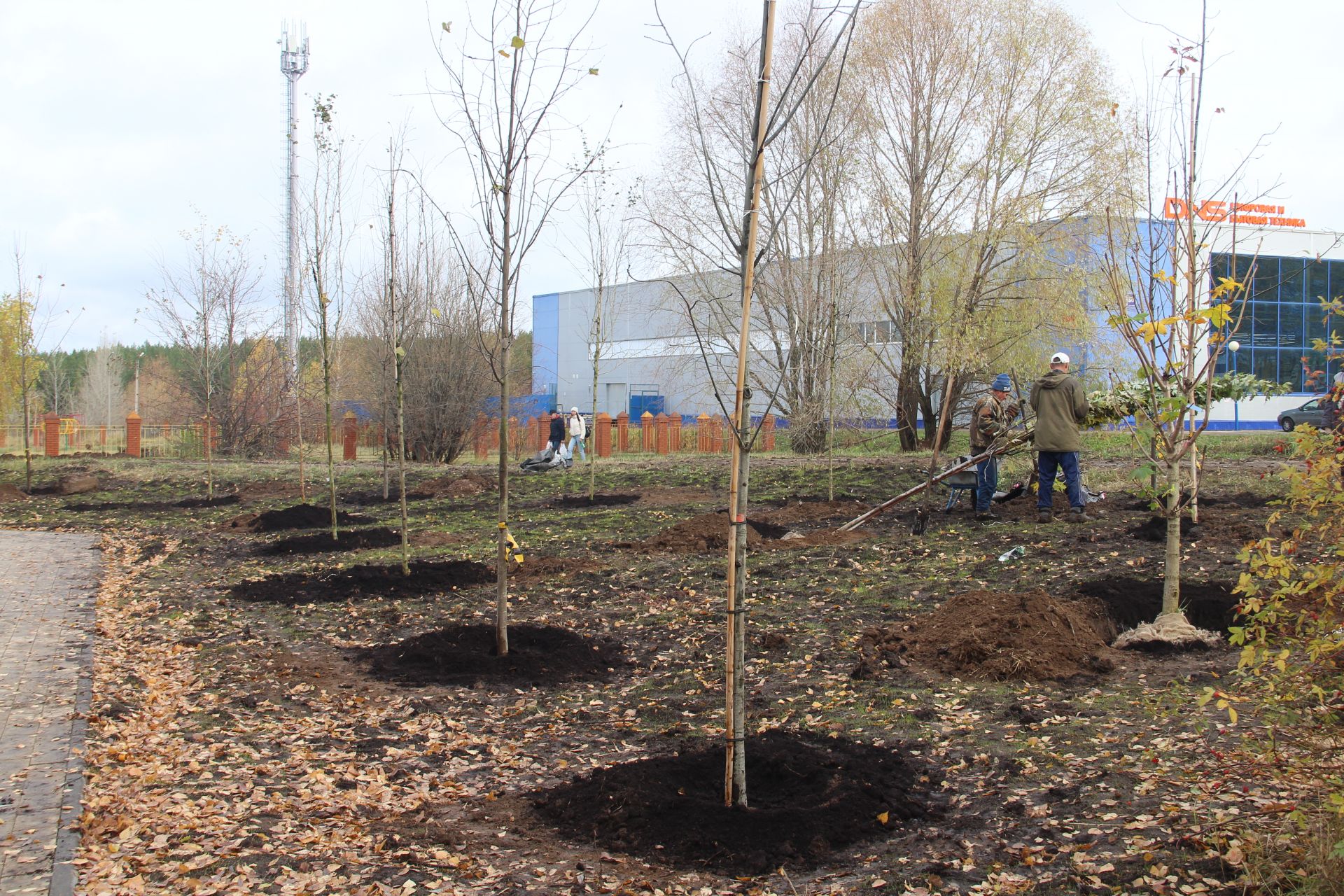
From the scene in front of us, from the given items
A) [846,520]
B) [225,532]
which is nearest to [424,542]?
[225,532]

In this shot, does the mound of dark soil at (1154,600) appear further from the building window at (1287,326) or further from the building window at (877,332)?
the building window at (1287,326)

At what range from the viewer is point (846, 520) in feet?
40.9

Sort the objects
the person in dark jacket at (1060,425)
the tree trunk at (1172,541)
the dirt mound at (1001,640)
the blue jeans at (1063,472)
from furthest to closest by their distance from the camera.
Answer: the blue jeans at (1063,472) < the person in dark jacket at (1060,425) < the dirt mound at (1001,640) < the tree trunk at (1172,541)

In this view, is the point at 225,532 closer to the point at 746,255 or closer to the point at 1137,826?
the point at 746,255

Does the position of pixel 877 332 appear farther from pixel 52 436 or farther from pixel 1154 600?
pixel 52 436

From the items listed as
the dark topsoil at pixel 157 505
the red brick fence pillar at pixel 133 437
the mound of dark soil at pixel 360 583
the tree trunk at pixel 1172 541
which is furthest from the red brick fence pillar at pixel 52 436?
the tree trunk at pixel 1172 541

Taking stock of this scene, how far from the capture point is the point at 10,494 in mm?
20844

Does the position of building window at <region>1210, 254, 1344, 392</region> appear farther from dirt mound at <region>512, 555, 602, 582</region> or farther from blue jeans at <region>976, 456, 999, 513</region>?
dirt mound at <region>512, 555, 602, 582</region>

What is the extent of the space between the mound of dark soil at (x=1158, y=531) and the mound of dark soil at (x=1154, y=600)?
1.57 m

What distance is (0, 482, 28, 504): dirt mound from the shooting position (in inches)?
796

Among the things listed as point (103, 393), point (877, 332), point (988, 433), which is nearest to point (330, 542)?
point (988, 433)

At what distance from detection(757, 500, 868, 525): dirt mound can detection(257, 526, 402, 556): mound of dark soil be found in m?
4.95

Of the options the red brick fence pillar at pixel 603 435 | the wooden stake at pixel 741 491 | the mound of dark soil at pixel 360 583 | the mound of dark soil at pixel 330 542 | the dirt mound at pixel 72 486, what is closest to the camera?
the wooden stake at pixel 741 491

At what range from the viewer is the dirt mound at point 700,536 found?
1115 centimetres
